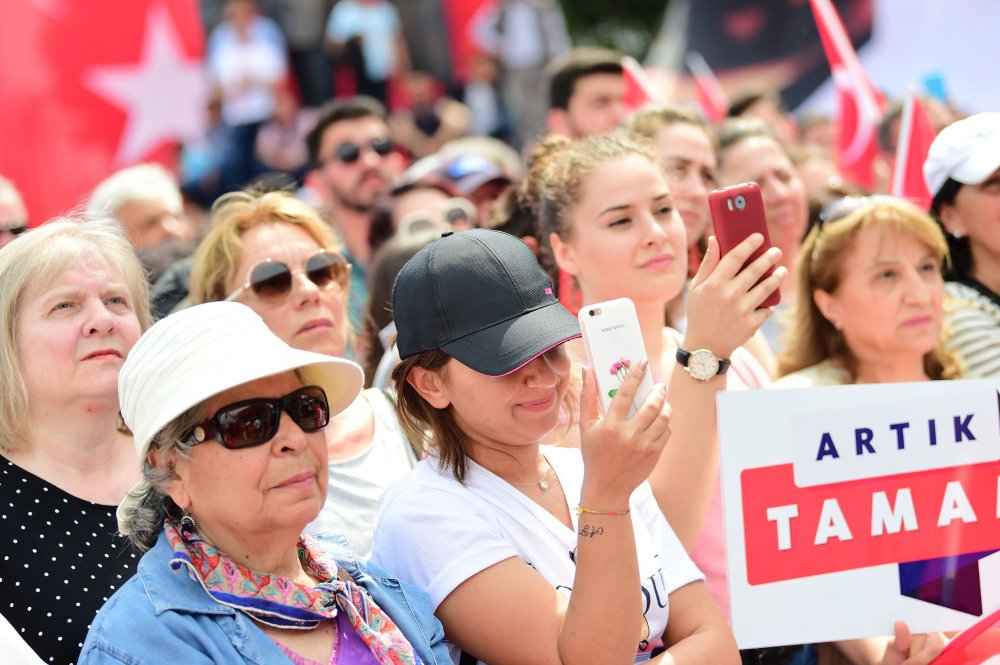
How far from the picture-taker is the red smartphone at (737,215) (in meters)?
2.80

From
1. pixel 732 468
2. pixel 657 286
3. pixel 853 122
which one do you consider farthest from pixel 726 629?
pixel 853 122

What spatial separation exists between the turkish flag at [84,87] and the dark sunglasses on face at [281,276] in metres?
3.48

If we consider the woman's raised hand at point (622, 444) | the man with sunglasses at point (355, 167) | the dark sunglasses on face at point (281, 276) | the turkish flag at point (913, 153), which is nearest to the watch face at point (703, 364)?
the woman's raised hand at point (622, 444)

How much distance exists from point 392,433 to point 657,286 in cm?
91

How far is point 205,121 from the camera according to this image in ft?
32.9

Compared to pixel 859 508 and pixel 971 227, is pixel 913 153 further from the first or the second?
pixel 859 508

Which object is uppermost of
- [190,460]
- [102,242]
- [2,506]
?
[102,242]

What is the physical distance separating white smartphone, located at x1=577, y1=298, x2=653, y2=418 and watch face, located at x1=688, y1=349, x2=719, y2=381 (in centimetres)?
41

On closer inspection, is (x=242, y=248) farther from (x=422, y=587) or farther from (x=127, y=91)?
(x=127, y=91)

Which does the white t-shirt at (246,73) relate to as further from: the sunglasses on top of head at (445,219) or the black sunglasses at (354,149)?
the sunglasses on top of head at (445,219)

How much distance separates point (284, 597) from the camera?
2303 millimetres

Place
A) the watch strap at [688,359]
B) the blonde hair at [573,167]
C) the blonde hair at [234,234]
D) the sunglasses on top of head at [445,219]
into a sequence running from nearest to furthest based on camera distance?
the watch strap at [688,359] → the blonde hair at [573,167] → the blonde hair at [234,234] → the sunglasses on top of head at [445,219]

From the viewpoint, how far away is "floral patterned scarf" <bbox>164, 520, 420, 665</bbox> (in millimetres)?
2264

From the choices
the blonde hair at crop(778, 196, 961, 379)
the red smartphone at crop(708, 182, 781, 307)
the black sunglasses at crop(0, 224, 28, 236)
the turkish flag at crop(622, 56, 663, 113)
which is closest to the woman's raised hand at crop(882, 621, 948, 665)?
the red smartphone at crop(708, 182, 781, 307)
